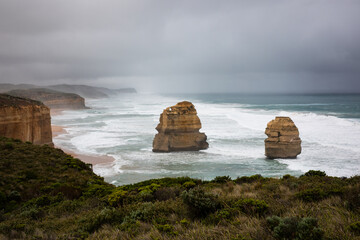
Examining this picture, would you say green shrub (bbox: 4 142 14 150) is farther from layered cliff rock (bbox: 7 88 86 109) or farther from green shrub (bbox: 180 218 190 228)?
layered cliff rock (bbox: 7 88 86 109)

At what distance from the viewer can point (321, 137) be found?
3634 cm

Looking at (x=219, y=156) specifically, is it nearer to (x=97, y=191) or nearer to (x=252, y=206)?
(x=97, y=191)

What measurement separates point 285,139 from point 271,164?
3.02 m

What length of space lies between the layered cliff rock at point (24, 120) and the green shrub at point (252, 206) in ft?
73.7

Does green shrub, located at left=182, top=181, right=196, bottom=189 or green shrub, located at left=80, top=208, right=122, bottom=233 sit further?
green shrub, located at left=182, top=181, right=196, bottom=189

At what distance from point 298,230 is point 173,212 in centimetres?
318

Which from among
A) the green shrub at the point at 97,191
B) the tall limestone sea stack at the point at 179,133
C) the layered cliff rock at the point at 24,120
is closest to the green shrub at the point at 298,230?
the green shrub at the point at 97,191

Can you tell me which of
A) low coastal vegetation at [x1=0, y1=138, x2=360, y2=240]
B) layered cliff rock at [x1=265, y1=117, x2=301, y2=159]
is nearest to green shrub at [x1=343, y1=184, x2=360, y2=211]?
low coastal vegetation at [x1=0, y1=138, x2=360, y2=240]

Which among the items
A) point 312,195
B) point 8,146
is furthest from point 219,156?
point 312,195

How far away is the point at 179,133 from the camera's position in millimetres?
30125

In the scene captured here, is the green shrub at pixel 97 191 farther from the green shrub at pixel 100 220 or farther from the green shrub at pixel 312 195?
the green shrub at pixel 312 195

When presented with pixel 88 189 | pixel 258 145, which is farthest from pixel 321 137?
pixel 88 189

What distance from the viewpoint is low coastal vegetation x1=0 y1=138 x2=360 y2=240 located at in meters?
4.62

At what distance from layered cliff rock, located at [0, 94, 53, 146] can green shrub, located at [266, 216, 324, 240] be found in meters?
24.0
